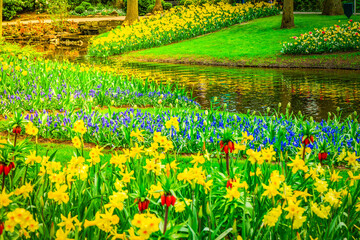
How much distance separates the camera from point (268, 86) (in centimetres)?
1170

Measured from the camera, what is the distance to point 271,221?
2074 millimetres

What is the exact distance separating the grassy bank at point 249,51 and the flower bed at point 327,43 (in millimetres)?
401

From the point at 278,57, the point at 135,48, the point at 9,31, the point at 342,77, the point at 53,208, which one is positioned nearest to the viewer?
the point at 53,208

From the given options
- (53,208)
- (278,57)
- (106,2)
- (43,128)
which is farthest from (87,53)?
(106,2)

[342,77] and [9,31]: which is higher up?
[9,31]

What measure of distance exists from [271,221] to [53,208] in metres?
1.54

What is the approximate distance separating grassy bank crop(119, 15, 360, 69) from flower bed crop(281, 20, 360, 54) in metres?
0.40

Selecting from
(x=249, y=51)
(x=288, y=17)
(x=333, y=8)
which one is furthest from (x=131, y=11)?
(x=333, y=8)

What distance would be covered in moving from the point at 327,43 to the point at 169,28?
926 cm

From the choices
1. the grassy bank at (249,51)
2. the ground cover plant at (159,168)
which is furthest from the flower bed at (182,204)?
the grassy bank at (249,51)

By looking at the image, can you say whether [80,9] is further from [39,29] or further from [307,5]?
[307,5]

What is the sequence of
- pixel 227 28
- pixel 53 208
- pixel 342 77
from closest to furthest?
pixel 53 208, pixel 342 77, pixel 227 28

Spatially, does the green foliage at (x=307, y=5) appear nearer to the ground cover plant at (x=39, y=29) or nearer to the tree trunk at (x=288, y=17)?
the tree trunk at (x=288, y=17)

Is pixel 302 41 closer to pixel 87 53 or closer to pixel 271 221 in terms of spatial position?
pixel 87 53
